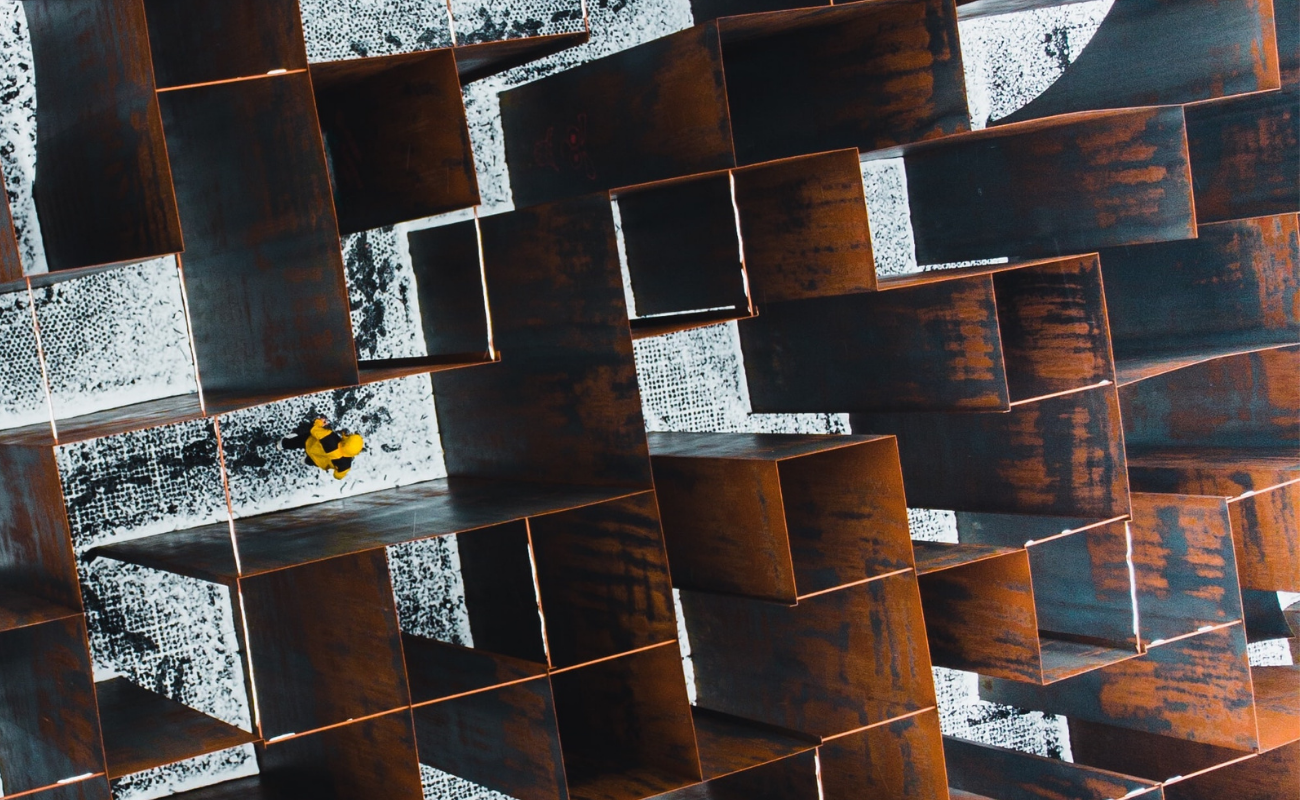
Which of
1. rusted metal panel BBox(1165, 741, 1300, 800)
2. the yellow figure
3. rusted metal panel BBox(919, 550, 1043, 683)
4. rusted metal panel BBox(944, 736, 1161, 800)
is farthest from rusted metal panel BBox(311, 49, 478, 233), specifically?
rusted metal panel BBox(1165, 741, 1300, 800)

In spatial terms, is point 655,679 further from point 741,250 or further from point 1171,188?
point 1171,188

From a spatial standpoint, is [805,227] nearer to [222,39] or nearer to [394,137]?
[394,137]

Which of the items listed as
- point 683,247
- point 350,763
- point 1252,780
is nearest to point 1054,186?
point 683,247

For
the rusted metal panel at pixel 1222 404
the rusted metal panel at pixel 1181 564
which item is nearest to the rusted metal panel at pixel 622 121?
the rusted metal panel at pixel 1181 564

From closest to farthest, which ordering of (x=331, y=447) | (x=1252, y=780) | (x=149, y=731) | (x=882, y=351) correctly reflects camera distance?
(x=149, y=731) → (x=331, y=447) → (x=882, y=351) → (x=1252, y=780)

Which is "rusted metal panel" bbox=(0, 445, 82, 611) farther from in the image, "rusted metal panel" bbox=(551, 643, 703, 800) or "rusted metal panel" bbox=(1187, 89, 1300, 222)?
"rusted metal panel" bbox=(1187, 89, 1300, 222)

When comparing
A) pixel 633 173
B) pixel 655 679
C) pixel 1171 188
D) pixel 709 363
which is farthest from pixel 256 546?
pixel 1171 188
